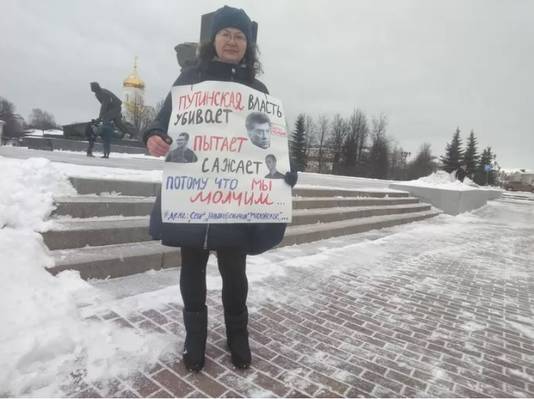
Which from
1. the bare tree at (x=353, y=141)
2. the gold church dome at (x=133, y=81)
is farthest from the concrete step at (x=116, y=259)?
the gold church dome at (x=133, y=81)

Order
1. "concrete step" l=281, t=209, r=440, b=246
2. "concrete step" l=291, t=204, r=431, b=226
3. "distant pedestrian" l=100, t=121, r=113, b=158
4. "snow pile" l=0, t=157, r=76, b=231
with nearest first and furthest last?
"snow pile" l=0, t=157, r=76, b=231 → "concrete step" l=281, t=209, r=440, b=246 → "concrete step" l=291, t=204, r=431, b=226 → "distant pedestrian" l=100, t=121, r=113, b=158

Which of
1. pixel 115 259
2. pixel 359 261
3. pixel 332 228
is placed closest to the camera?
pixel 115 259

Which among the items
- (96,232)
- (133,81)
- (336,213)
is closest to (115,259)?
(96,232)

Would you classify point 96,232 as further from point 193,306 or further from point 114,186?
point 193,306

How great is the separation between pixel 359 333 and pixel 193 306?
4.83 feet

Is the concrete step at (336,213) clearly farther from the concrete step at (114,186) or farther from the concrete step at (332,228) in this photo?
the concrete step at (114,186)

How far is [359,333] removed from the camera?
2.97m

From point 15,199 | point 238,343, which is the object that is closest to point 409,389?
point 238,343

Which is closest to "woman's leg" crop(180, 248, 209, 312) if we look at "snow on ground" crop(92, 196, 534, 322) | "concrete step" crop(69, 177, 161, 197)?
"snow on ground" crop(92, 196, 534, 322)

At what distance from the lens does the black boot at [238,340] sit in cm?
226

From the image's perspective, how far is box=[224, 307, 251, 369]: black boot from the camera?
2.26m

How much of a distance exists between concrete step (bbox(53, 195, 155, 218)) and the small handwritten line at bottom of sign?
2.31 m

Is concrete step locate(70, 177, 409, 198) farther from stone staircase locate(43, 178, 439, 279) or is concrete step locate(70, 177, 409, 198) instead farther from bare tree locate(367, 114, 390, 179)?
bare tree locate(367, 114, 390, 179)

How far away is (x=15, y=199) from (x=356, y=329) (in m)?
3.29
